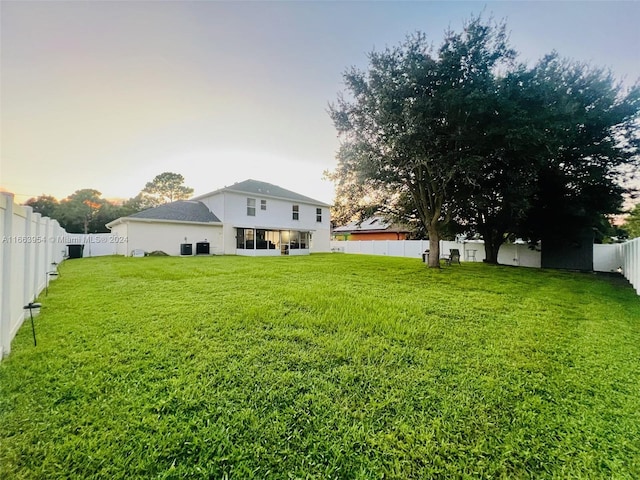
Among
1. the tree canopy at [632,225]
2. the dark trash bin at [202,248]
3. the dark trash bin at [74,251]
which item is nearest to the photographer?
the dark trash bin at [74,251]

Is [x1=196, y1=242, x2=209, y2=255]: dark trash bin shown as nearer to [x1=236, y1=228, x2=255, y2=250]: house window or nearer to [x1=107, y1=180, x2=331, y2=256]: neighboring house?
[x1=107, y1=180, x2=331, y2=256]: neighboring house

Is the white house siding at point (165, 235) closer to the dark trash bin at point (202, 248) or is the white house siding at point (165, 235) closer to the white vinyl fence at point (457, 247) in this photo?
the dark trash bin at point (202, 248)

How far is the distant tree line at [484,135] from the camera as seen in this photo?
9641 mm

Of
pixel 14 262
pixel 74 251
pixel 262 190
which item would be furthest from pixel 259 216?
pixel 14 262

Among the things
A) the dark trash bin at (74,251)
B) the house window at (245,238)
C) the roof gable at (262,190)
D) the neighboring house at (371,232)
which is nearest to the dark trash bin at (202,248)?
the house window at (245,238)

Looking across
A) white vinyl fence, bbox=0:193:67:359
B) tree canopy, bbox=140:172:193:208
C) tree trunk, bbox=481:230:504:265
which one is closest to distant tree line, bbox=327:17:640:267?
tree trunk, bbox=481:230:504:265

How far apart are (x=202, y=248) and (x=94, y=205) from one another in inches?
902

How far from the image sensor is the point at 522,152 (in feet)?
33.9

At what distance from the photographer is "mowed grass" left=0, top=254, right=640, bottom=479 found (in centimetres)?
194

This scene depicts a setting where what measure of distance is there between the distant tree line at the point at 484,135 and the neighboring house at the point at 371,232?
1478 cm

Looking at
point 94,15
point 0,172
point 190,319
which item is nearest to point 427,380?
point 190,319

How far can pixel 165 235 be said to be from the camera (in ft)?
57.7

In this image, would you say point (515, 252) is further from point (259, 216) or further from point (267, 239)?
point (259, 216)

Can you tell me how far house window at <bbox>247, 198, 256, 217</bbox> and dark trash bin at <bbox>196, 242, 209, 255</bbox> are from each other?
3.65 meters
